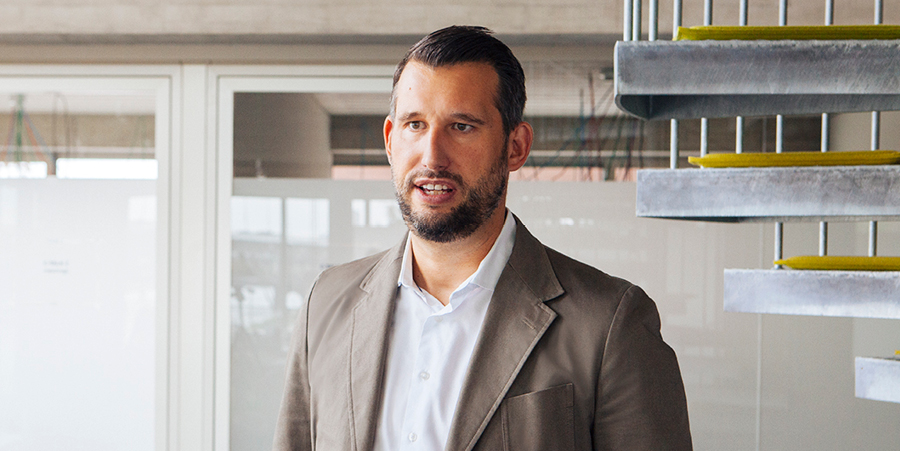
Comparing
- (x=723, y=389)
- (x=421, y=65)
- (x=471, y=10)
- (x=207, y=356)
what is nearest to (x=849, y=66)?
(x=421, y=65)

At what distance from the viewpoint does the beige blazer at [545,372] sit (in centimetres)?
120

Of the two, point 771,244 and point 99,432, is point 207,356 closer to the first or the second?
point 99,432

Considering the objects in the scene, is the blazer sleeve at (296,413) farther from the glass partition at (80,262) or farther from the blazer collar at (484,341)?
the glass partition at (80,262)

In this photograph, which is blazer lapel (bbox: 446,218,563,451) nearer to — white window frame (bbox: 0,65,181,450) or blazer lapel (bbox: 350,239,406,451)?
blazer lapel (bbox: 350,239,406,451)

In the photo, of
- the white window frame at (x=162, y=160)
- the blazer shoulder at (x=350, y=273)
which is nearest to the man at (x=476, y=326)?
the blazer shoulder at (x=350, y=273)

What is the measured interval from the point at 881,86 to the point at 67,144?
325 centimetres

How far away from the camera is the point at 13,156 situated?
10.9 feet

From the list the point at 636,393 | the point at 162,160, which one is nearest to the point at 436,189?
the point at 636,393

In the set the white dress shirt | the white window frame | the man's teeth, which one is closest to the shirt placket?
the white dress shirt

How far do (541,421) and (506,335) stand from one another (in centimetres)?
16

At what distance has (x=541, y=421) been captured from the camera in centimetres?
120

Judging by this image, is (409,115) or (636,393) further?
(409,115)

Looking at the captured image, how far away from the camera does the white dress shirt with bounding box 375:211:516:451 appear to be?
4.18 feet

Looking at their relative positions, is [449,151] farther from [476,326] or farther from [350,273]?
[350,273]
